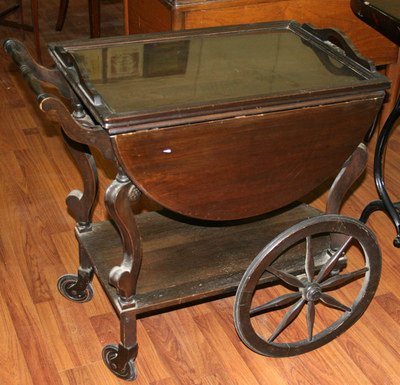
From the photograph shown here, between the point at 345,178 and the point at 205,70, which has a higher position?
the point at 205,70

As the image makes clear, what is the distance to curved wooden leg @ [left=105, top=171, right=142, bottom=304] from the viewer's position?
177 centimetres

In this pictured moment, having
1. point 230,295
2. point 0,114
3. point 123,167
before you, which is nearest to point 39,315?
point 230,295

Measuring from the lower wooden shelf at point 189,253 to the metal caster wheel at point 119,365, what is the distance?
183 millimetres

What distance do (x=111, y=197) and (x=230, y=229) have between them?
57 centimetres

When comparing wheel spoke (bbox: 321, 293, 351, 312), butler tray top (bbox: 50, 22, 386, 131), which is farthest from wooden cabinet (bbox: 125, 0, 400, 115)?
wheel spoke (bbox: 321, 293, 351, 312)

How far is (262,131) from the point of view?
5.92ft

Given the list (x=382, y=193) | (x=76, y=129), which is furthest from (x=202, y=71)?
(x=382, y=193)

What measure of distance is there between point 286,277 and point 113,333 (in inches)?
22.7

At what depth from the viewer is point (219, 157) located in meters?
1.79

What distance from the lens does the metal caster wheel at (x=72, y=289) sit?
7.61ft

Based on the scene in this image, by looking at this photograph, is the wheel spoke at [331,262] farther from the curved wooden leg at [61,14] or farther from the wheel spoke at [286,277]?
the curved wooden leg at [61,14]

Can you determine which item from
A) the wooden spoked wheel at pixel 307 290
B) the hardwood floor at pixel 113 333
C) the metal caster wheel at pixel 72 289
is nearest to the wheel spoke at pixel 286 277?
the wooden spoked wheel at pixel 307 290

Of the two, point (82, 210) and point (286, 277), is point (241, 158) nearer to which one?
point (286, 277)

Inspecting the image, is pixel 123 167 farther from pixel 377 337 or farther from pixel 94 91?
pixel 377 337
